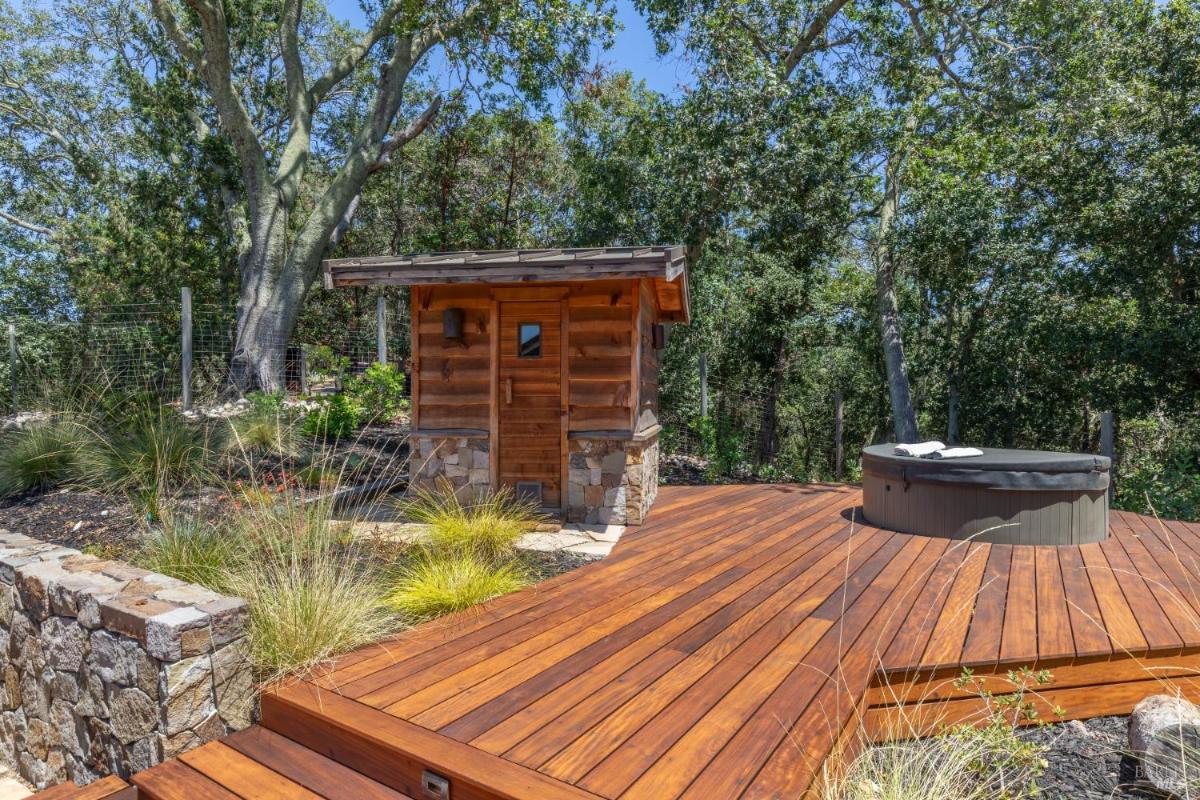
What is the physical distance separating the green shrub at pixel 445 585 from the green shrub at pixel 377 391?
378cm

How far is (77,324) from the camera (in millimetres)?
7801

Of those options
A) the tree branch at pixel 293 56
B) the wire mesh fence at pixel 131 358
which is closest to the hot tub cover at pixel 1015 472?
the wire mesh fence at pixel 131 358

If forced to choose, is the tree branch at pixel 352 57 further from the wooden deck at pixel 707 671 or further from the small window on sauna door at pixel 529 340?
the wooden deck at pixel 707 671

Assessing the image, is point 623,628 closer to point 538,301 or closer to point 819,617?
point 819,617

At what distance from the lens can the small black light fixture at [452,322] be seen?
4.85 m

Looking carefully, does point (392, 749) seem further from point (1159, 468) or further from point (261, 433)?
point (1159, 468)

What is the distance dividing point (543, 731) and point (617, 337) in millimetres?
3159

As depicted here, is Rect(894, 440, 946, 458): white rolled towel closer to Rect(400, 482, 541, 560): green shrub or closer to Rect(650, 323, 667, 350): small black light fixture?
Rect(650, 323, 667, 350): small black light fixture

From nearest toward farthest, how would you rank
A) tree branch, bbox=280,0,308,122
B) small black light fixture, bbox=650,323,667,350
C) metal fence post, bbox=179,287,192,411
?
small black light fixture, bbox=650,323,667,350, metal fence post, bbox=179,287,192,411, tree branch, bbox=280,0,308,122

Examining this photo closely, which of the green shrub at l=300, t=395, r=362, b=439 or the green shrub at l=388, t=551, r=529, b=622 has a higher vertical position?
the green shrub at l=300, t=395, r=362, b=439

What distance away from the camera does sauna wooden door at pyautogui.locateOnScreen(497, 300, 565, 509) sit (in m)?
4.88

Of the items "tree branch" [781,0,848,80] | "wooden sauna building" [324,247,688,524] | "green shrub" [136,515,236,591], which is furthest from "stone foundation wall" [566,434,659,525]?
"tree branch" [781,0,848,80]

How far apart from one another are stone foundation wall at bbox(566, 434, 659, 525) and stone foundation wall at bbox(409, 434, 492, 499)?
691mm

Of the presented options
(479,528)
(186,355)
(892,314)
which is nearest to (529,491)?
(479,528)
